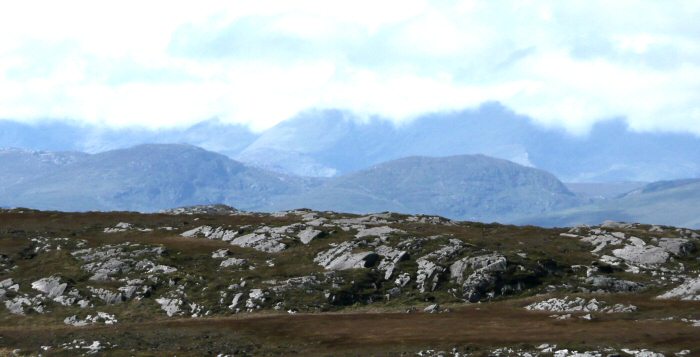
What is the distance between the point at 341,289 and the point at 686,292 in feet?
121

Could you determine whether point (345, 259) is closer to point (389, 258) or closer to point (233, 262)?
point (389, 258)

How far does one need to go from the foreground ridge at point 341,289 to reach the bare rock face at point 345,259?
258 millimetres

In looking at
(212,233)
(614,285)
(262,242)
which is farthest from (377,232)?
(614,285)

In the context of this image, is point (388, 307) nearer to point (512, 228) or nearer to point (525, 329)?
point (525, 329)

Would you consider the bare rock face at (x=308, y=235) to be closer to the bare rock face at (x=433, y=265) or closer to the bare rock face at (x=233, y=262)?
the bare rock face at (x=233, y=262)

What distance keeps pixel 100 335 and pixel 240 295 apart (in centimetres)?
2005

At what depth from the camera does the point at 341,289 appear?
10650 centimetres

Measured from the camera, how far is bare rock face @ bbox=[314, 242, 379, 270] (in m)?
116

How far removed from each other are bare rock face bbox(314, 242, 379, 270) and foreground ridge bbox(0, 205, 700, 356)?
0.85ft

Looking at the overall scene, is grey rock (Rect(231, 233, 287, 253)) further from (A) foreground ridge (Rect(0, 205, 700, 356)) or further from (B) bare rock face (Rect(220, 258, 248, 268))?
(B) bare rock face (Rect(220, 258, 248, 268))

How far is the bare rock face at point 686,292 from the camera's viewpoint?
96.6 m

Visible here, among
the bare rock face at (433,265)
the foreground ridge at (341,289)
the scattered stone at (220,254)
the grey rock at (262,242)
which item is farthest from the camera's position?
the grey rock at (262,242)

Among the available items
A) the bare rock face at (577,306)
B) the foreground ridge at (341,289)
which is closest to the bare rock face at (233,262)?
the foreground ridge at (341,289)

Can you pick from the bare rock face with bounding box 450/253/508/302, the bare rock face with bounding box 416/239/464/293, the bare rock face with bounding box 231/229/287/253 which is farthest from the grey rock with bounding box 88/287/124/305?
the bare rock face with bounding box 450/253/508/302
